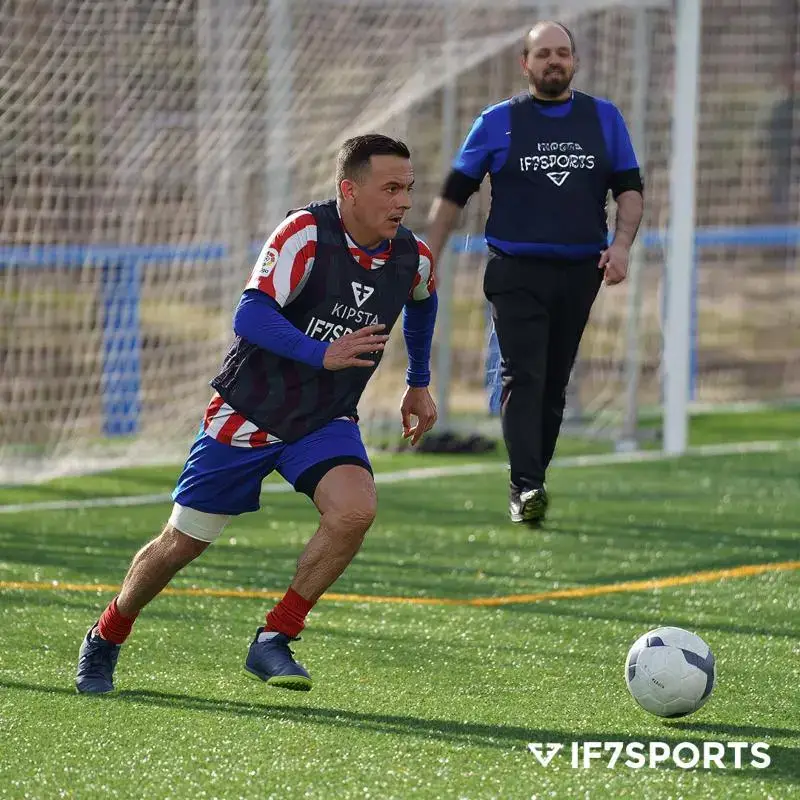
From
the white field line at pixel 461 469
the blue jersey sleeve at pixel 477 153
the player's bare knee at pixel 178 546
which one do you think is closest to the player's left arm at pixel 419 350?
the player's bare knee at pixel 178 546

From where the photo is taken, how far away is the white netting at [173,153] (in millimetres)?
9797

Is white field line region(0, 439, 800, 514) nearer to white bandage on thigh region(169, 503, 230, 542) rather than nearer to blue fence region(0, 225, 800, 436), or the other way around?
blue fence region(0, 225, 800, 436)

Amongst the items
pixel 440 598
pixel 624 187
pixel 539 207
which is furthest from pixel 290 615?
pixel 624 187

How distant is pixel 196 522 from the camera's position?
493cm

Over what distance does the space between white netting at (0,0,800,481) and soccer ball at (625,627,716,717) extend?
18.7ft

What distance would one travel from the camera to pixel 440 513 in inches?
346

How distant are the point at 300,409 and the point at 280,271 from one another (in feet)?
1.37

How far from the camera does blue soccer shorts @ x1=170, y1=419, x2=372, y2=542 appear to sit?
492cm

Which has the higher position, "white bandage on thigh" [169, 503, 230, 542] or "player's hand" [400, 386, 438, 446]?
"player's hand" [400, 386, 438, 446]

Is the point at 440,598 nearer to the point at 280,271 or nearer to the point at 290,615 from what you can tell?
the point at 290,615

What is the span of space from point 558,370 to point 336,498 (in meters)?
2.43

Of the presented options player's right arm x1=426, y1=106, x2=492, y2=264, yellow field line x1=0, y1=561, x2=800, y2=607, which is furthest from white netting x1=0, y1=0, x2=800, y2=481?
player's right arm x1=426, y1=106, x2=492, y2=264

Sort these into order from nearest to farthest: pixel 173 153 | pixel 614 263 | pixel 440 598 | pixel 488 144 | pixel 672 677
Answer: pixel 672 677, pixel 614 263, pixel 440 598, pixel 488 144, pixel 173 153

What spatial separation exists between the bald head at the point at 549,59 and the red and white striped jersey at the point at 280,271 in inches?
77.4
